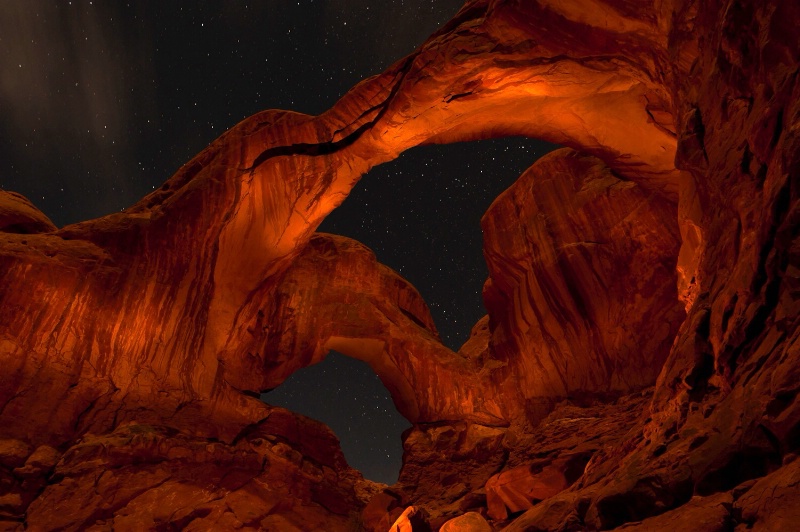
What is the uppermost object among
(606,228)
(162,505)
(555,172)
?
(555,172)

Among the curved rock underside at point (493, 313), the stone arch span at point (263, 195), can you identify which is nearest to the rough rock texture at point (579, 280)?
the curved rock underside at point (493, 313)

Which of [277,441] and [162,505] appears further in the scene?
[277,441]

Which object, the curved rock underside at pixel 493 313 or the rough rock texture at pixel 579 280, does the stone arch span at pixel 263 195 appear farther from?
the rough rock texture at pixel 579 280

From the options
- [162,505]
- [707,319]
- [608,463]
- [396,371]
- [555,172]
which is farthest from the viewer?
[396,371]

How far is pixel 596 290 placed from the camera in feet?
41.8

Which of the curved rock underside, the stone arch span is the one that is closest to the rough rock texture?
the curved rock underside

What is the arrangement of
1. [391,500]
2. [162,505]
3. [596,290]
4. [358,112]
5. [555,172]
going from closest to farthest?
1. [162,505]
2. [391,500]
3. [358,112]
4. [596,290]
5. [555,172]

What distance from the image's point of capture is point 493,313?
1564 centimetres

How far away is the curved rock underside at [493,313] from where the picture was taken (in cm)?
410

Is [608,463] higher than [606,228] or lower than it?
lower

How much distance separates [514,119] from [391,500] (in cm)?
804

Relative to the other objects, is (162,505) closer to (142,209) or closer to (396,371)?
(142,209)

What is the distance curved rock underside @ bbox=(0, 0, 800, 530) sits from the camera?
4.10 m

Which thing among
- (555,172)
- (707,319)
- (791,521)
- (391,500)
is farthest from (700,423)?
(555,172)
